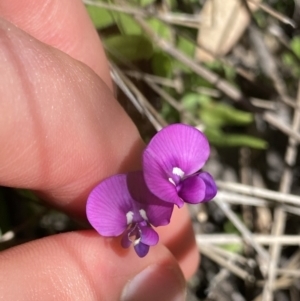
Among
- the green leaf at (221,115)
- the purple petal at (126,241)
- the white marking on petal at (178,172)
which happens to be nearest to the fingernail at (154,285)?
the purple petal at (126,241)

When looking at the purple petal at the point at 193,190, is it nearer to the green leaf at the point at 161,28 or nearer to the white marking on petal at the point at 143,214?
the white marking on petal at the point at 143,214

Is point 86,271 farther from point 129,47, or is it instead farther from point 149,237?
point 129,47

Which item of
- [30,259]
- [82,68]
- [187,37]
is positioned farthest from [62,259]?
[187,37]

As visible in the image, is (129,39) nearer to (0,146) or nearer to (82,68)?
(82,68)

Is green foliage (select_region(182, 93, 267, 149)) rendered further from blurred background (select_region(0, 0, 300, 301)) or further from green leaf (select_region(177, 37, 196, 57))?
green leaf (select_region(177, 37, 196, 57))

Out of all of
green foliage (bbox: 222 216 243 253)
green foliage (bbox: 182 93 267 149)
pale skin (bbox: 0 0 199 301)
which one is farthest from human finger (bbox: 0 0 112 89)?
green foliage (bbox: 222 216 243 253)

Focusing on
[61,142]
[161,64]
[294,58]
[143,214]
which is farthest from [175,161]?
[294,58]

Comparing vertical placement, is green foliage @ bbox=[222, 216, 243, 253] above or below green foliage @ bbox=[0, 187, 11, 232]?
below
